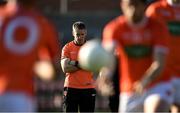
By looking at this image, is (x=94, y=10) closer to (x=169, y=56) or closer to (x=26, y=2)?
(x=169, y=56)

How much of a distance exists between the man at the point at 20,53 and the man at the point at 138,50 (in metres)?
1.43

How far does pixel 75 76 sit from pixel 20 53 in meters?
6.16

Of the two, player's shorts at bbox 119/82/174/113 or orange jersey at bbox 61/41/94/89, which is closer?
player's shorts at bbox 119/82/174/113

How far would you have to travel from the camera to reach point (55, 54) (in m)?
7.51

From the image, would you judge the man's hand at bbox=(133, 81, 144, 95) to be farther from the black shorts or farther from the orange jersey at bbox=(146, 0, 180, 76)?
the black shorts

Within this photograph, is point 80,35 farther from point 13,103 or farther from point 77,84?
point 13,103

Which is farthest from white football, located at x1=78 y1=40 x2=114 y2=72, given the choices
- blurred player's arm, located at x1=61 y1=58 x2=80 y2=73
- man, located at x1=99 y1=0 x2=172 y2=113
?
blurred player's arm, located at x1=61 y1=58 x2=80 y2=73

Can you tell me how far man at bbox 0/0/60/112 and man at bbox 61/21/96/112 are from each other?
233 inches

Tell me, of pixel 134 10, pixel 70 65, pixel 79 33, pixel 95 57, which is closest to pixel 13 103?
pixel 95 57

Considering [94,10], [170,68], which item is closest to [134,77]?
[170,68]

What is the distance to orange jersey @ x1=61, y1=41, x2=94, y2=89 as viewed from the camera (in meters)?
13.2

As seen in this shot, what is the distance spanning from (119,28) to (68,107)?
490 centimetres

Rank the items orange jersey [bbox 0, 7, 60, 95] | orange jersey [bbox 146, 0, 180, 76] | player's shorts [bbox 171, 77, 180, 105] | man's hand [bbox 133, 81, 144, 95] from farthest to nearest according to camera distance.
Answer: player's shorts [bbox 171, 77, 180, 105]
orange jersey [bbox 146, 0, 180, 76]
man's hand [bbox 133, 81, 144, 95]
orange jersey [bbox 0, 7, 60, 95]

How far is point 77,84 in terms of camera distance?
13172mm
